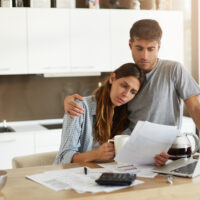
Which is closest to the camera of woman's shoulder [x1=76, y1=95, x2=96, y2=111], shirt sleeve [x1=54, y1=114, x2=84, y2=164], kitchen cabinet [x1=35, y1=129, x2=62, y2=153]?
shirt sleeve [x1=54, y1=114, x2=84, y2=164]

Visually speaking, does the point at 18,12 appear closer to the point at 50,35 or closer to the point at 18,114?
the point at 50,35

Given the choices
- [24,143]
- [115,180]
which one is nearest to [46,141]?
[24,143]

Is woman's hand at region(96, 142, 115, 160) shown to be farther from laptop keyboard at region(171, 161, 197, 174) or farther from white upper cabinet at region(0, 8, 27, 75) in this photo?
white upper cabinet at region(0, 8, 27, 75)

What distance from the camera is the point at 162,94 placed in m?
2.30

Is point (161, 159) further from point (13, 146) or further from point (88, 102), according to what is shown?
point (13, 146)

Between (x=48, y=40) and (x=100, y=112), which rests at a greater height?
(x=48, y=40)

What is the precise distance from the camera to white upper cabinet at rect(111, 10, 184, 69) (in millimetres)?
4126

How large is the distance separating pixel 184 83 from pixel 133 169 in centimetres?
78

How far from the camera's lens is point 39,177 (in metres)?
1.58

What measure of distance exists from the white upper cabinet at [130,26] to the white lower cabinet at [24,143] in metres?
1.07

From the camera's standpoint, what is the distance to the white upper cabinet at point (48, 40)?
151 inches

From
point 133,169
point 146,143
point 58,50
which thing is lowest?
point 133,169

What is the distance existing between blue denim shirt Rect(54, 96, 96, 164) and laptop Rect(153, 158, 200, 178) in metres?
0.49

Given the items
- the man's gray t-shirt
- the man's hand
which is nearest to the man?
the man's gray t-shirt
